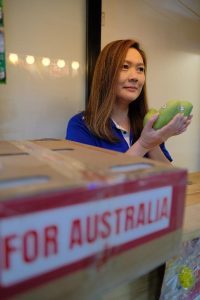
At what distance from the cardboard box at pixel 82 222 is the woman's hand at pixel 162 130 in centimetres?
36

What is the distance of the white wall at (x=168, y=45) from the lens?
103 cm

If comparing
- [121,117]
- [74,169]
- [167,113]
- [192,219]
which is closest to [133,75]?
[121,117]

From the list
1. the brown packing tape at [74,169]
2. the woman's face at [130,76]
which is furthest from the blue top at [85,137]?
the brown packing tape at [74,169]

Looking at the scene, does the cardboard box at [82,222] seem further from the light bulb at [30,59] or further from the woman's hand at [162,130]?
the light bulb at [30,59]

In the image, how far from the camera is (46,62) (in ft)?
2.90

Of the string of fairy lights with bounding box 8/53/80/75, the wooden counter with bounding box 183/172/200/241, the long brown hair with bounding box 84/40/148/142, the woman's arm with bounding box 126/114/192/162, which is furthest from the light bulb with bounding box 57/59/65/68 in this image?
the wooden counter with bounding box 183/172/200/241

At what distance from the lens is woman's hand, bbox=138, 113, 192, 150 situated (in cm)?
67

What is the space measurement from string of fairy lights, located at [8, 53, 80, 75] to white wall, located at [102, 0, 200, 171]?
0.15 meters

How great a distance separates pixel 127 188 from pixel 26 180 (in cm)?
10

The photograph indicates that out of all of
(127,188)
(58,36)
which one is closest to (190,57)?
(58,36)

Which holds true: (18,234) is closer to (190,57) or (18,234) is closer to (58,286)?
(58,286)

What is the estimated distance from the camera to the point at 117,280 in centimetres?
29

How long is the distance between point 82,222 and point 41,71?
28.2 inches

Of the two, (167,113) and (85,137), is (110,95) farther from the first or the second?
(167,113)
